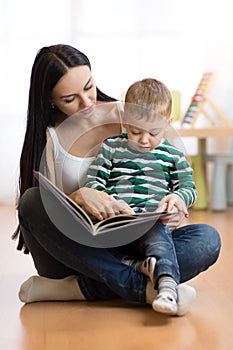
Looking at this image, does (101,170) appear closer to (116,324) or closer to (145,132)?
(145,132)

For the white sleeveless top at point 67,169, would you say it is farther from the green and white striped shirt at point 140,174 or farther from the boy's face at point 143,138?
the boy's face at point 143,138

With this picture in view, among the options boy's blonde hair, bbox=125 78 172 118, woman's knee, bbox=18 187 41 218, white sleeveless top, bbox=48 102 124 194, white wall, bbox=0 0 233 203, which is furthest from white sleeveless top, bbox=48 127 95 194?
white wall, bbox=0 0 233 203

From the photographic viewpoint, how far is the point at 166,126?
6.36 feet

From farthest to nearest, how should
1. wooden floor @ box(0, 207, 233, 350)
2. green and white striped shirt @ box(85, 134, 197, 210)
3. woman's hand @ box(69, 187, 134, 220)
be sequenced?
green and white striped shirt @ box(85, 134, 197, 210), woman's hand @ box(69, 187, 134, 220), wooden floor @ box(0, 207, 233, 350)

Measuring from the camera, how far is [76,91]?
1.94m

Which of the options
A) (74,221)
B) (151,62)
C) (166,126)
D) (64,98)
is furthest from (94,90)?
(151,62)

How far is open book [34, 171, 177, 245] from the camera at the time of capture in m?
1.71

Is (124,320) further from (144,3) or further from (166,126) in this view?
(144,3)

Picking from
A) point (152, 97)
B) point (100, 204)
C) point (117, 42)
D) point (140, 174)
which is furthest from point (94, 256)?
point (117, 42)

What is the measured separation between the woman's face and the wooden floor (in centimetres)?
49

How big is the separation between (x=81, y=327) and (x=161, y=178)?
1.43ft

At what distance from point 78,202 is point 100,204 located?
67 mm

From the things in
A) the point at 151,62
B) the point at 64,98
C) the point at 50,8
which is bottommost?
the point at 151,62

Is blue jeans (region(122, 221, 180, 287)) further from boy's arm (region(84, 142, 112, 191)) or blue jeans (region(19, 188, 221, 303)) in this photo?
boy's arm (region(84, 142, 112, 191))
